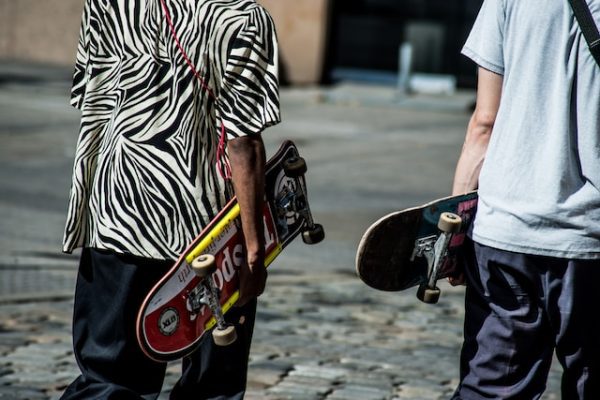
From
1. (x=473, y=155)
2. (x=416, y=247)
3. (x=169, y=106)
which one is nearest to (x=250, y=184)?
(x=169, y=106)

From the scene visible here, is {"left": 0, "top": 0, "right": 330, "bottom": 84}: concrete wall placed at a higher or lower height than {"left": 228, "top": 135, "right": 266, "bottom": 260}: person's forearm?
lower

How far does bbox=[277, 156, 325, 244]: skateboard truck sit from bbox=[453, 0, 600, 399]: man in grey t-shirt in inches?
19.2

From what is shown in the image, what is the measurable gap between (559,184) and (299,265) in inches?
192

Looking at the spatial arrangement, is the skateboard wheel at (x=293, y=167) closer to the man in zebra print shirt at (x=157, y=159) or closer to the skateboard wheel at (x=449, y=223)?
the man in zebra print shirt at (x=157, y=159)

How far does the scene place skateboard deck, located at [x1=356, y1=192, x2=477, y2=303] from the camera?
10.4 feet

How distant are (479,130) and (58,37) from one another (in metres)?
22.9

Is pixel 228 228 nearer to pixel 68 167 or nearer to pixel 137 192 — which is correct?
pixel 137 192

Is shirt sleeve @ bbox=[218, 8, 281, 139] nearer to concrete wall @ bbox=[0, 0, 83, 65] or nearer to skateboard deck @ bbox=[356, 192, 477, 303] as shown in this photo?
skateboard deck @ bbox=[356, 192, 477, 303]

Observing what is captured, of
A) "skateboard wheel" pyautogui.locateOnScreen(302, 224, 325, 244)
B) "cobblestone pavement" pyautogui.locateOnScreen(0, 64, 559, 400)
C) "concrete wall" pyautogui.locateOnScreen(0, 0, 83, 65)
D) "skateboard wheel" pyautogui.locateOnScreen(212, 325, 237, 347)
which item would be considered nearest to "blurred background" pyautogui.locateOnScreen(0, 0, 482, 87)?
"concrete wall" pyautogui.locateOnScreen(0, 0, 83, 65)

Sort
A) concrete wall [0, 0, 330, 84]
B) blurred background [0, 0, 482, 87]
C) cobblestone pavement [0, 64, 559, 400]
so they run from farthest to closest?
concrete wall [0, 0, 330, 84] < blurred background [0, 0, 482, 87] < cobblestone pavement [0, 64, 559, 400]

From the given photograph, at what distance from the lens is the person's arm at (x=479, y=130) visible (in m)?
3.11

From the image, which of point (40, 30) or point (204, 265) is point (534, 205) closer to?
point (204, 265)

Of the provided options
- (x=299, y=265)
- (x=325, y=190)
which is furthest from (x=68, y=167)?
(x=299, y=265)

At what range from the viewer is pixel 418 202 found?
10.4 m
